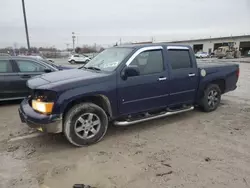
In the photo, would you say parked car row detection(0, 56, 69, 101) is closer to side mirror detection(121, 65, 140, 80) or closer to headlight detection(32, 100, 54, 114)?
headlight detection(32, 100, 54, 114)

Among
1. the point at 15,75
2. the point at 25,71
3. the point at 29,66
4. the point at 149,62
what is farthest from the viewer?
the point at 29,66

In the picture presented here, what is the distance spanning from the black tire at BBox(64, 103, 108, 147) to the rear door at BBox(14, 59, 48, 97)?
3567 millimetres

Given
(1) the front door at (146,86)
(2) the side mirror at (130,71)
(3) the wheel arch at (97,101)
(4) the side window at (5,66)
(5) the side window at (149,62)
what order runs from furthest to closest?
1. (4) the side window at (5,66)
2. (5) the side window at (149,62)
3. (1) the front door at (146,86)
4. (2) the side mirror at (130,71)
5. (3) the wheel arch at (97,101)

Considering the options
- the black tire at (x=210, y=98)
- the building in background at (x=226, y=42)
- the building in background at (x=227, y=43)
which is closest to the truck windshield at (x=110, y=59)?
the black tire at (x=210, y=98)

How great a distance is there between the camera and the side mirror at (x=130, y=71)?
409 cm

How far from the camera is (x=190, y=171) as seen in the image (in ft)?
10.4

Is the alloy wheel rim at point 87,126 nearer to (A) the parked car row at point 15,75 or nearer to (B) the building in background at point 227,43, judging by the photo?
(A) the parked car row at point 15,75

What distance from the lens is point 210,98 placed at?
590 cm

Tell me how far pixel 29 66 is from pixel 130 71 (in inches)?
169

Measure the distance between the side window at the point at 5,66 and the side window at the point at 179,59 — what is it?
15.8 feet

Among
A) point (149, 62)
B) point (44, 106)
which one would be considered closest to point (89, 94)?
point (44, 106)

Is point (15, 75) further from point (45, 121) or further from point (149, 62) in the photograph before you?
point (149, 62)

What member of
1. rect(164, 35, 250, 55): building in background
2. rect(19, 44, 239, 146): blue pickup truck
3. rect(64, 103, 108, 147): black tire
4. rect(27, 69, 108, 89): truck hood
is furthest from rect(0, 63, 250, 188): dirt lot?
rect(164, 35, 250, 55): building in background

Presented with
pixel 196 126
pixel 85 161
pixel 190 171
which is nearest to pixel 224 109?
pixel 196 126
